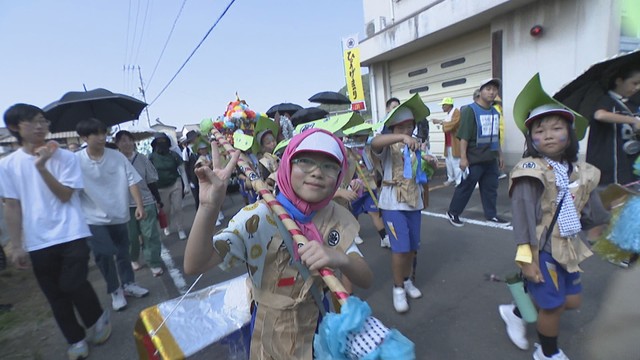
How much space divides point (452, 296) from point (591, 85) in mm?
2155

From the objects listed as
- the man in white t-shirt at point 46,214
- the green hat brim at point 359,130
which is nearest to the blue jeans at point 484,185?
the green hat brim at point 359,130

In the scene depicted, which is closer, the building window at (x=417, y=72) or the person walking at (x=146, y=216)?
the person walking at (x=146, y=216)

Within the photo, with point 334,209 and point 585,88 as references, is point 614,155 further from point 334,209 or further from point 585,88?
point 334,209

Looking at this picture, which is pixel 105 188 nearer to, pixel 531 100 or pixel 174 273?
pixel 174 273

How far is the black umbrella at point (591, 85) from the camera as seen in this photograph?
8.00ft

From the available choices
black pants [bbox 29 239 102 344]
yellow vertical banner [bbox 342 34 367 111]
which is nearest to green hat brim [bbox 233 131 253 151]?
black pants [bbox 29 239 102 344]

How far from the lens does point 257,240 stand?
1.45m

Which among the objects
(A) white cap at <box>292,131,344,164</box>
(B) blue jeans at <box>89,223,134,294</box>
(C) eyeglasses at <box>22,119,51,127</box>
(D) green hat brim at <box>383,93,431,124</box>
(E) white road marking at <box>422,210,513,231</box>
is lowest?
(E) white road marking at <box>422,210,513,231</box>

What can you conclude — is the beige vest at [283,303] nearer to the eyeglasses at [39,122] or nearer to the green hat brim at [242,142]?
the eyeglasses at [39,122]

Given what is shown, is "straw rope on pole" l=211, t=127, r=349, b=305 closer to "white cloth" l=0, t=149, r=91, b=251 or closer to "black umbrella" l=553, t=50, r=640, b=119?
"white cloth" l=0, t=149, r=91, b=251

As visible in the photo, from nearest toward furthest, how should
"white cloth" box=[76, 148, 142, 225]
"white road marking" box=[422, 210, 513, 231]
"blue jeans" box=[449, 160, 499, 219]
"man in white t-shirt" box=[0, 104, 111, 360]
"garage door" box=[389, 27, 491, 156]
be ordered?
"man in white t-shirt" box=[0, 104, 111, 360] < "white cloth" box=[76, 148, 142, 225] < "white road marking" box=[422, 210, 513, 231] < "blue jeans" box=[449, 160, 499, 219] < "garage door" box=[389, 27, 491, 156]

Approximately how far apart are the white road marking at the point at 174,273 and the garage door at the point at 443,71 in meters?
8.36

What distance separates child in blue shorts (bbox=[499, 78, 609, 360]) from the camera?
77.1 inches

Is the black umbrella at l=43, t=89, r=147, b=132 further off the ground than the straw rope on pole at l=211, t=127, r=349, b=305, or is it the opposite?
the black umbrella at l=43, t=89, r=147, b=132
